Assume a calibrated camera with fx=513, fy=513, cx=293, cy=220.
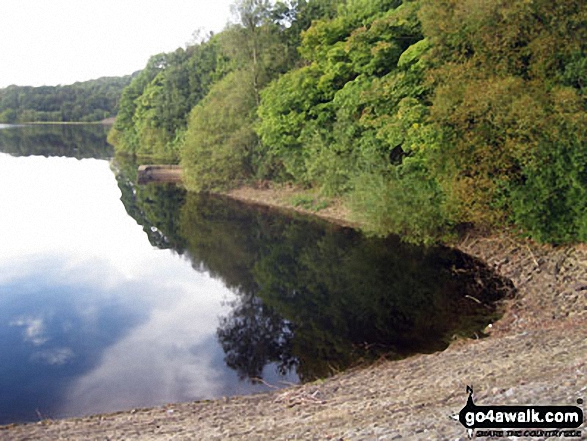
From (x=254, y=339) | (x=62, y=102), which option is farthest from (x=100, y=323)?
(x=62, y=102)

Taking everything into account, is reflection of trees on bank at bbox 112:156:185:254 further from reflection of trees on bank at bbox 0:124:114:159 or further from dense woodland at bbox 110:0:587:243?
reflection of trees on bank at bbox 0:124:114:159

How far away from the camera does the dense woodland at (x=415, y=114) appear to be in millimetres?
18062

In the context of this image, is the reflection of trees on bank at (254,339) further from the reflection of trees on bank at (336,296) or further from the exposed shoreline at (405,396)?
the exposed shoreline at (405,396)

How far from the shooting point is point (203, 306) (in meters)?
18.4

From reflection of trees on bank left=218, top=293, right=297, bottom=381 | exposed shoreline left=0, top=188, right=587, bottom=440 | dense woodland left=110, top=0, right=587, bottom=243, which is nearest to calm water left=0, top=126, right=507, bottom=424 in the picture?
reflection of trees on bank left=218, top=293, right=297, bottom=381

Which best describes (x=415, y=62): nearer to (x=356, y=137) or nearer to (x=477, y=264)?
(x=356, y=137)

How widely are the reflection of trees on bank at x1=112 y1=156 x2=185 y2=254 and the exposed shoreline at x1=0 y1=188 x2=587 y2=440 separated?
15967 mm

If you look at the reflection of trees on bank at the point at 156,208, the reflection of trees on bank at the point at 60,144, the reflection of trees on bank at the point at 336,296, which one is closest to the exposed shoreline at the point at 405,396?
the reflection of trees on bank at the point at 336,296

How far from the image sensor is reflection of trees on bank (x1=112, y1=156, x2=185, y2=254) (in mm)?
29172

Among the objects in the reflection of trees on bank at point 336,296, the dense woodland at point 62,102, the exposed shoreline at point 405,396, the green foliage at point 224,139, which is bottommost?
the reflection of trees on bank at point 336,296

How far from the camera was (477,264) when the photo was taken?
67.8ft

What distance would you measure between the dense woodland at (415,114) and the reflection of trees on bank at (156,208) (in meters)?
3.42

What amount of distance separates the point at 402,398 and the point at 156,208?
31.8 meters

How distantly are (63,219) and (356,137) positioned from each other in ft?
64.7
